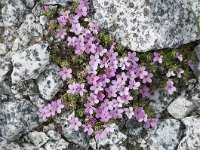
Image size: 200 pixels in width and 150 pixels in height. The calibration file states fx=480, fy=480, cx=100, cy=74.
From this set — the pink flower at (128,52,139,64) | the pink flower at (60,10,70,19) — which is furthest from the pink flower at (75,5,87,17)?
the pink flower at (128,52,139,64)

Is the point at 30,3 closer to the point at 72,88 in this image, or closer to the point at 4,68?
the point at 4,68

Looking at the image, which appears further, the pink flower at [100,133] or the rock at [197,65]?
the rock at [197,65]

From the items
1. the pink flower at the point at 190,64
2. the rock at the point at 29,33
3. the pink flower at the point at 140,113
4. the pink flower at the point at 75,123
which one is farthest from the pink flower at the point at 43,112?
the pink flower at the point at 190,64

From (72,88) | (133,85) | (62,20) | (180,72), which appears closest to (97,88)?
(72,88)

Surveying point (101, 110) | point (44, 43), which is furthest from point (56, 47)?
point (101, 110)

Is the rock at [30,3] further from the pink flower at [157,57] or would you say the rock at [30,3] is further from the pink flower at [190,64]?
the pink flower at [190,64]

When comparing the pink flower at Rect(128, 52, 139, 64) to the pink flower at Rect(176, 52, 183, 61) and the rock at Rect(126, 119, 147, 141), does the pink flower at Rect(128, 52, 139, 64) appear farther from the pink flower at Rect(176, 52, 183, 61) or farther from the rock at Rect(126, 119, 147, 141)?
the rock at Rect(126, 119, 147, 141)

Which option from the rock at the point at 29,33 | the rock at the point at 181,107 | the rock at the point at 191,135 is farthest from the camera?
the rock at the point at 29,33
